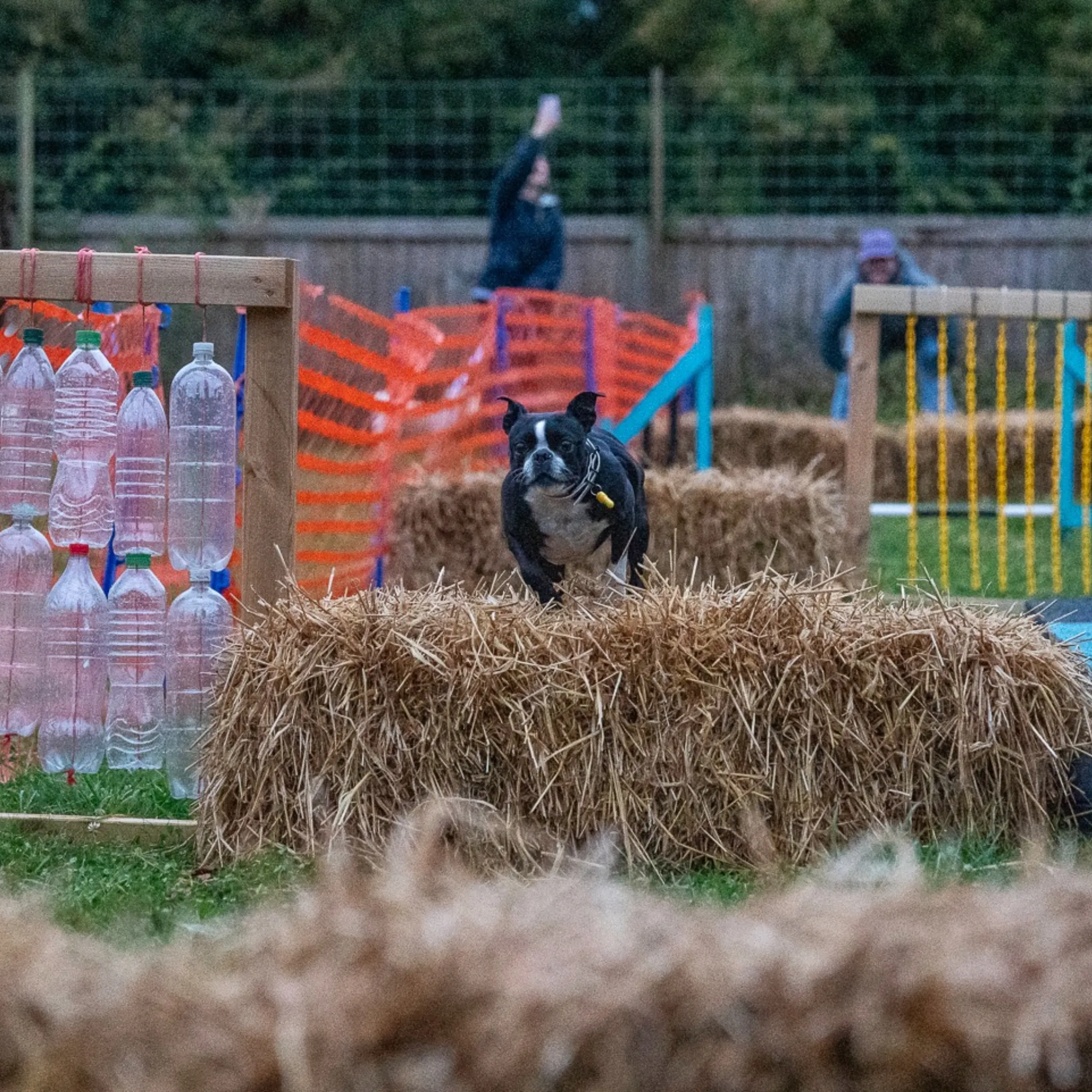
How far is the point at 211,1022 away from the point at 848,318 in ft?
34.9

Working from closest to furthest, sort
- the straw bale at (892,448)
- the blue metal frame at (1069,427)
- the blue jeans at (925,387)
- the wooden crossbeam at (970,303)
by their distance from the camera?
1. the wooden crossbeam at (970,303)
2. the blue metal frame at (1069,427)
3. the blue jeans at (925,387)
4. the straw bale at (892,448)

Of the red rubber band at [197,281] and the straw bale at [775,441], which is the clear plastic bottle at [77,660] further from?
the straw bale at [775,441]

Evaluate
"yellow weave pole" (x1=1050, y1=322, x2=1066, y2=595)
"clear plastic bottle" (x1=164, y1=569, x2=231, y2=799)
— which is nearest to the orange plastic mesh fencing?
"clear plastic bottle" (x1=164, y1=569, x2=231, y2=799)

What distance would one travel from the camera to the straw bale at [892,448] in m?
12.5

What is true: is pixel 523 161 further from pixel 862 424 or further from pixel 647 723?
pixel 647 723

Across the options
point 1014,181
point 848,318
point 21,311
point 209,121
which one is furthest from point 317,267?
point 21,311

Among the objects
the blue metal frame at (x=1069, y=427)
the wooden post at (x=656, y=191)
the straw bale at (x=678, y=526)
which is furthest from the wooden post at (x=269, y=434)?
the wooden post at (x=656, y=191)

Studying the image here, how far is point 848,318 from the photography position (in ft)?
38.7

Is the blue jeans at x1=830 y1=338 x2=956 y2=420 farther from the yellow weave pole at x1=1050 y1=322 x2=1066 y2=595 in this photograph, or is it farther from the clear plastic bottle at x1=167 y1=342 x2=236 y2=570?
the clear plastic bottle at x1=167 y1=342 x2=236 y2=570

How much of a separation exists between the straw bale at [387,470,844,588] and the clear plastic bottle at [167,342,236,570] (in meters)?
3.52

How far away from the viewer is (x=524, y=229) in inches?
484

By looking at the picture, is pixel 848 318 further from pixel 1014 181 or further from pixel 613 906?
pixel 613 906

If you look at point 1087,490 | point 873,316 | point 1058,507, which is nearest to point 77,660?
point 873,316

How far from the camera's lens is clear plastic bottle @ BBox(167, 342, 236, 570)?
3947mm
